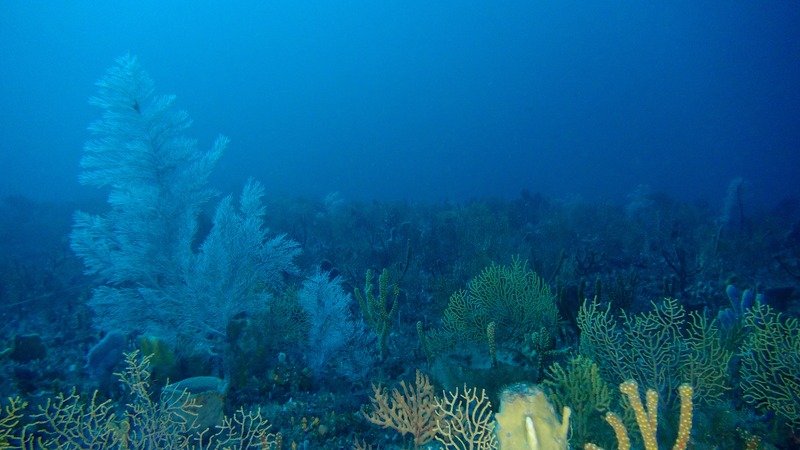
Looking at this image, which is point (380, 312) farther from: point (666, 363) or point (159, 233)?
point (159, 233)

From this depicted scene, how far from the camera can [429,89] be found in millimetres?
157375

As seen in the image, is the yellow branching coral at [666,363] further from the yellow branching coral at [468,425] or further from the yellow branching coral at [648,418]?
the yellow branching coral at [648,418]

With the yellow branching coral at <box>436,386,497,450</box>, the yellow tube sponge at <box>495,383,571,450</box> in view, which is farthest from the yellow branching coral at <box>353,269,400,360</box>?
the yellow tube sponge at <box>495,383,571,450</box>

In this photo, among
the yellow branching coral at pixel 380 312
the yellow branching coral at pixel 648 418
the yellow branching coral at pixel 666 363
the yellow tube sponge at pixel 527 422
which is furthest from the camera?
the yellow branching coral at pixel 380 312

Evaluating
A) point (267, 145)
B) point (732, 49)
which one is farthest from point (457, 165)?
point (732, 49)

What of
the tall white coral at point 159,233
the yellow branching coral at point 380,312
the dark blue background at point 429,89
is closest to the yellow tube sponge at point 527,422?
the yellow branching coral at point 380,312

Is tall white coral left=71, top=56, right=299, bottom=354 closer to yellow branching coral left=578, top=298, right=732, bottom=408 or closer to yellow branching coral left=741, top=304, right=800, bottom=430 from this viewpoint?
yellow branching coral left=578, top=298, right=732, bottom=408

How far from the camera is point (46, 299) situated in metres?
10.1

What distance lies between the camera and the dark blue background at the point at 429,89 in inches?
3745

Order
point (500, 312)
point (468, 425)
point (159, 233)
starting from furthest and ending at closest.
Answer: point (159, 233)
point (500, 312)
point (468, 425)

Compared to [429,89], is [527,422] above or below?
below

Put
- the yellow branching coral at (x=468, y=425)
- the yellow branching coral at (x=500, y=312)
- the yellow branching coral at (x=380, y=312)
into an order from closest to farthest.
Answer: the yellow branching coral at (x=468, y=425) < the yellow branching coral at (x=500, y=312) < the yellow branching coral at (x=380, y=312)

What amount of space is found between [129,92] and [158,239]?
9.47 feet

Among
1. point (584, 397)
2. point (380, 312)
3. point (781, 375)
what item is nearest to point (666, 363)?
point (781, 375)
